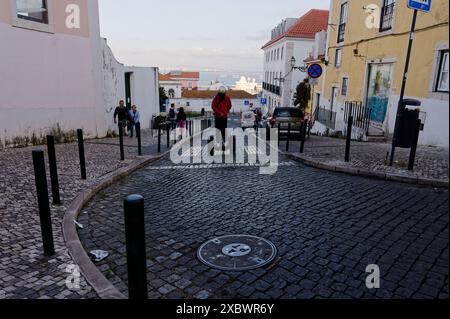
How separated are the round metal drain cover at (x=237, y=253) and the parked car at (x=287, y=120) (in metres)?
11.2

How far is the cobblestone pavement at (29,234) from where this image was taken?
9.36ft

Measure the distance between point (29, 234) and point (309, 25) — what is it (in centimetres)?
4374

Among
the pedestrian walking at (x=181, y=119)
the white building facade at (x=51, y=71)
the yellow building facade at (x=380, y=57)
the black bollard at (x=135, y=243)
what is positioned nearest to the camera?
the black bollard at (x=135, y=243)

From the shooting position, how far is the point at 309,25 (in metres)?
41.8

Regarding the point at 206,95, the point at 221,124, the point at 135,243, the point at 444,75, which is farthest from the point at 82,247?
the point at 206,95

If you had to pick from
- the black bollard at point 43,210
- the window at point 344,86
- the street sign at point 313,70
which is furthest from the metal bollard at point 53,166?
the window at point 344,86

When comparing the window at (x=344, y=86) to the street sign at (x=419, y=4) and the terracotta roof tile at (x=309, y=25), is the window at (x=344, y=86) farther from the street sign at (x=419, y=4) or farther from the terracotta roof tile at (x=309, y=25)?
the terracotta roof tile at (x=309, y=25)

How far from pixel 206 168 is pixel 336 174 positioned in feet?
9.60

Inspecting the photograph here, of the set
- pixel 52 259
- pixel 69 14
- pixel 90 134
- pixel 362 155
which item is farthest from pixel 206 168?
pixel 69 14

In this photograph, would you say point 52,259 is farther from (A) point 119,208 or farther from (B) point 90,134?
(B) point 90,134

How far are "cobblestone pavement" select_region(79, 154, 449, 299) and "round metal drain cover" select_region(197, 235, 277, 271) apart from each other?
0.32 feet
